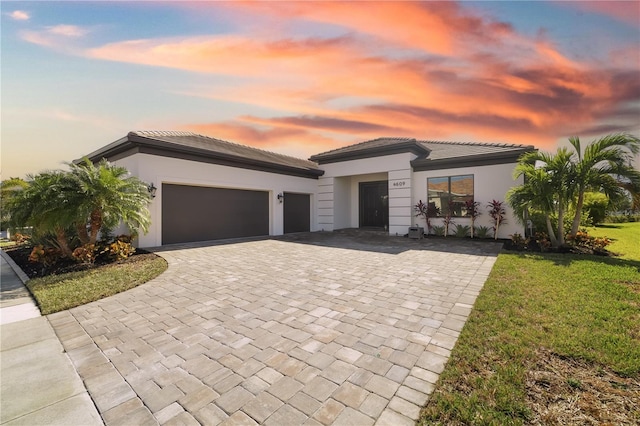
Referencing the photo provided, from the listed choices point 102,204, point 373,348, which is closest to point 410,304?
point 373,348

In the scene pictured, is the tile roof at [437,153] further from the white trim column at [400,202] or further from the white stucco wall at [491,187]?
the white trim column at [400,202]

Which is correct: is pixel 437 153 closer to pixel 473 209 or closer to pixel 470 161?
pixel 470 161

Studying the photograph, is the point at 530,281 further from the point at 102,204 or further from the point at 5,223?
the point at 5,223

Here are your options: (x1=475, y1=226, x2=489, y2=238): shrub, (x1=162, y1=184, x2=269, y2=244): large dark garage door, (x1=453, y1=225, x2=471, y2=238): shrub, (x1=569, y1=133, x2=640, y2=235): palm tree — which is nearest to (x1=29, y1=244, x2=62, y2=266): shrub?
(x1=162, y1=184, x2=269, y2=244): large dark garage door

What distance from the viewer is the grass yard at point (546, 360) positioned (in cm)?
211

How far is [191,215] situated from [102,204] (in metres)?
3.62

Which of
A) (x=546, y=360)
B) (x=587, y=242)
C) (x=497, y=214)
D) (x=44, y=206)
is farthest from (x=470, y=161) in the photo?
(x=44, y=206)

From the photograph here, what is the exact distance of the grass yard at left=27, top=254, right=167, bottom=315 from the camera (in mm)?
4773

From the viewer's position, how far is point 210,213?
11352 millimetres

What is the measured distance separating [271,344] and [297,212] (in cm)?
1217

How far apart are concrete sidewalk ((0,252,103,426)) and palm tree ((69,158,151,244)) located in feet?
11.4

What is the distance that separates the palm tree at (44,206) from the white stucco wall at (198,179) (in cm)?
237

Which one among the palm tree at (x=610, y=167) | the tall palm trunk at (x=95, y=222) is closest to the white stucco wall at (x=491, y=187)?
the palm tree at (x=610, y=167)

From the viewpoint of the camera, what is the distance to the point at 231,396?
91.3 inches
